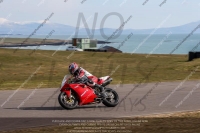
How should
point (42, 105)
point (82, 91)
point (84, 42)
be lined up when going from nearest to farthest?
point (82, 91) < point (42, 105) < point (84, 42)

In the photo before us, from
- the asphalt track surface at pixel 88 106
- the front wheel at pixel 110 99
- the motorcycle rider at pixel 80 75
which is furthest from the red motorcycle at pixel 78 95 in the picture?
the asphalt track surface at pixel 88 106

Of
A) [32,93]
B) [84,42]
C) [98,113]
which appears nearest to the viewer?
[98,113]

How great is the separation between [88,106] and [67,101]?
1173mm

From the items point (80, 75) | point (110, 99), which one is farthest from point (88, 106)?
point (80, 75)

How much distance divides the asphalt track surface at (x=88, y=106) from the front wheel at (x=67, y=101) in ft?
0.67

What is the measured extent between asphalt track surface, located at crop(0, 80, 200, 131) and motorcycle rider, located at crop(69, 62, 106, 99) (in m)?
0.72

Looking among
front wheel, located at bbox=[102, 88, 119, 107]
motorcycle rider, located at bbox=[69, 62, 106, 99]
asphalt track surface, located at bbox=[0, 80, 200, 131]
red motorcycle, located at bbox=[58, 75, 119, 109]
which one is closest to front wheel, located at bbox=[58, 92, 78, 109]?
red motorcycle, located at bbox=[58, 75, 119, 109]

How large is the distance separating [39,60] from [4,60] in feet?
13.5

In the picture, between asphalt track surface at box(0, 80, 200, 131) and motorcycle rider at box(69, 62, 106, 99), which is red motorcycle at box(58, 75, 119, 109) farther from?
asphalt track surface at box(0, 80, 200, 131)

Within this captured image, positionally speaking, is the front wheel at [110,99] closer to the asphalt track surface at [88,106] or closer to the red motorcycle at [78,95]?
the red motorcycle at [78,95]

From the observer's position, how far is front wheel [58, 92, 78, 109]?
15344mm

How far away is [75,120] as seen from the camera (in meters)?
13.1

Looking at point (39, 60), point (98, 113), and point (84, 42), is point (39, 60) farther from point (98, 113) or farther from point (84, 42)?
point (84, 42)

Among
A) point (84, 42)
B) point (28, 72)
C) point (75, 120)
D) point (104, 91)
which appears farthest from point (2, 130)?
point (84, 42)
